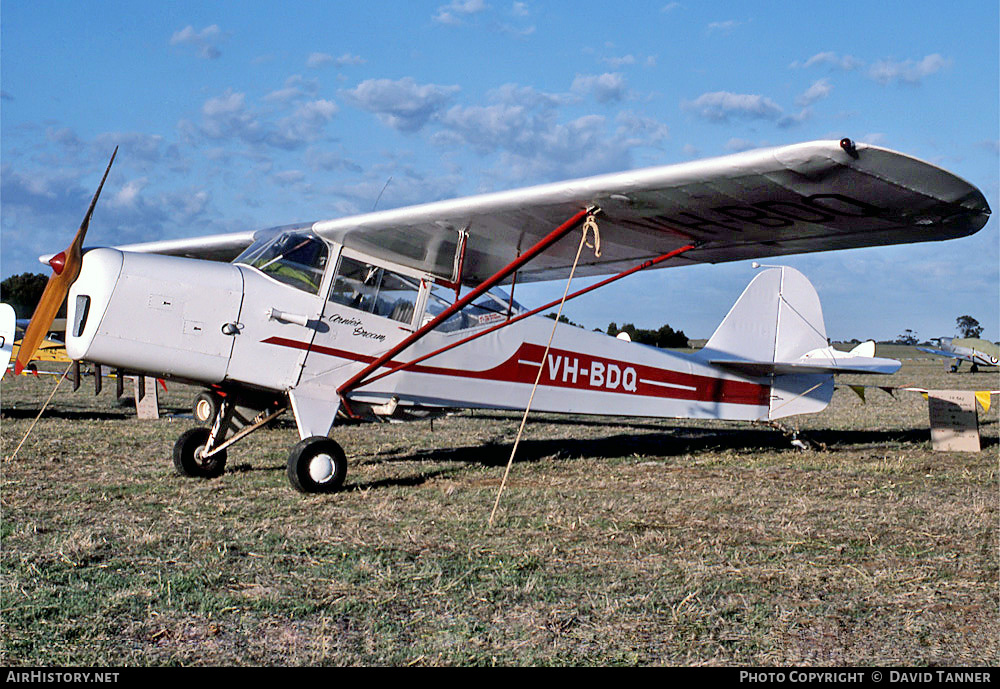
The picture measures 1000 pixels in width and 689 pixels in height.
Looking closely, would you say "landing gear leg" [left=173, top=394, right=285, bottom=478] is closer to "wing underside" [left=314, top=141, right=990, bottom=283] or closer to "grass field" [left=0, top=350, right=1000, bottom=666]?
"grass field" [left=0, top=350, right=1000, bottom=666]

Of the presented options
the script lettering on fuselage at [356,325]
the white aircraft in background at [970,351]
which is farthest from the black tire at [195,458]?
the white aircraft in background at [970,351]

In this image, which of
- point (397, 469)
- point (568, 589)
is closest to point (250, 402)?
point (397, 469)

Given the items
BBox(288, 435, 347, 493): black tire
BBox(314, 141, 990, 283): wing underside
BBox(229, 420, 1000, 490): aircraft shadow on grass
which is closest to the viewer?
BBox(314, 141, 990, 283): wing underside

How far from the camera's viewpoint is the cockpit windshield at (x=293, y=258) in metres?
6.40

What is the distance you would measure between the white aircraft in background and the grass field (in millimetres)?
36984

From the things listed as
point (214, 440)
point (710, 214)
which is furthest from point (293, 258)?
point (710, 214)

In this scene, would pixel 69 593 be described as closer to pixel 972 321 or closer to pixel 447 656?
pixel 447 656

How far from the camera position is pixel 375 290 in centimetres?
692

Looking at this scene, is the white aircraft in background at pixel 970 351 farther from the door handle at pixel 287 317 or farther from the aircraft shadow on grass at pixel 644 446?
the door handle at pixel 287 317

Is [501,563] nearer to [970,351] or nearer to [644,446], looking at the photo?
[644,446]

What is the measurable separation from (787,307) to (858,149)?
226 inches

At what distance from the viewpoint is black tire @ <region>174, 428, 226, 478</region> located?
21.4 ft

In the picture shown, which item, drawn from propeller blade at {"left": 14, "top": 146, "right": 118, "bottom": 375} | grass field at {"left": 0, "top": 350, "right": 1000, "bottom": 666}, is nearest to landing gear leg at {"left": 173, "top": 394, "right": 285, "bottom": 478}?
grass field at {"left": 0, "top": 350, "right": 1000, "bottom": 666}

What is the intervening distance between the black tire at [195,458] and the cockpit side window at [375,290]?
169cm
